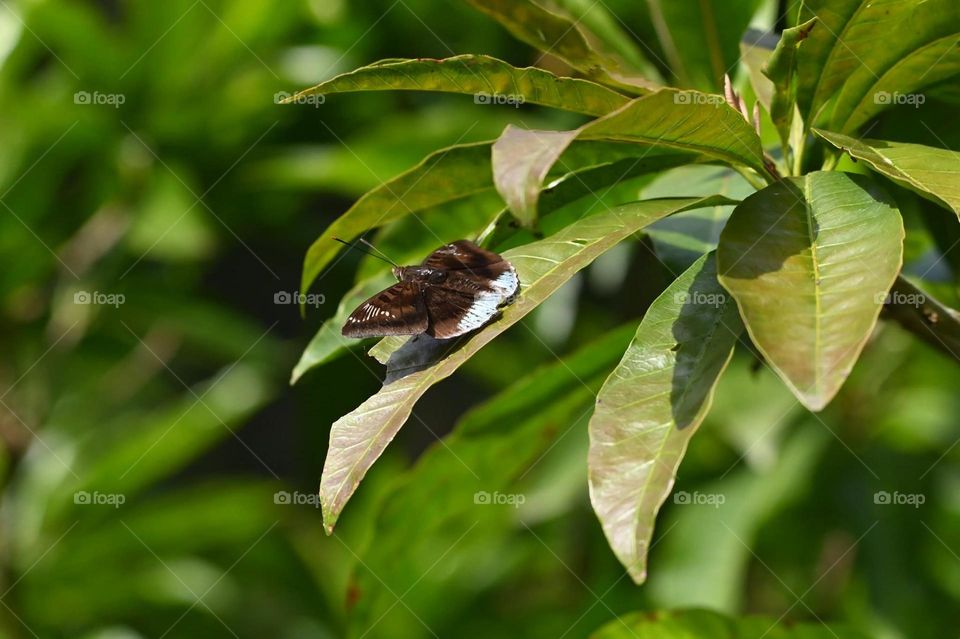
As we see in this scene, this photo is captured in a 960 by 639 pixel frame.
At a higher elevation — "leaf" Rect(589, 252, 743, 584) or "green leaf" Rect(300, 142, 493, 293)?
"green leaf" Rect(300, 142, 493, 293)

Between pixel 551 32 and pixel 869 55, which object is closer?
pixel 869 55

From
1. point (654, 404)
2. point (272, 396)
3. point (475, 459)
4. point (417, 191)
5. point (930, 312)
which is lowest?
point (272, 396)

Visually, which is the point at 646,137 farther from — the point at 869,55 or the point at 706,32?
the point at 706,32

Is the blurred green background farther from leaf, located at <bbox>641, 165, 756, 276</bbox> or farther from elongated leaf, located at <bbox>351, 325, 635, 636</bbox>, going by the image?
leaf, located at <bbox>641, 165, 756, 276</bbox>

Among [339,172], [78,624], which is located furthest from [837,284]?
[78,624]

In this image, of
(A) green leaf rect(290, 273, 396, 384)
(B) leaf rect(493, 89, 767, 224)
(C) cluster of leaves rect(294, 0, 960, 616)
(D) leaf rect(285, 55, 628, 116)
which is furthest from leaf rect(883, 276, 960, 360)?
(A) green leaf rect(290, 273, 396, 384)

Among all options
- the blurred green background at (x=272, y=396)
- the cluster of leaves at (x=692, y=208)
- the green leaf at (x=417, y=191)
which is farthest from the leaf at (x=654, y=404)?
the blurred green background at (x=272, y=396)

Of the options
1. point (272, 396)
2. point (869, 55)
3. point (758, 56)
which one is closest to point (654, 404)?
point (869, 55)
